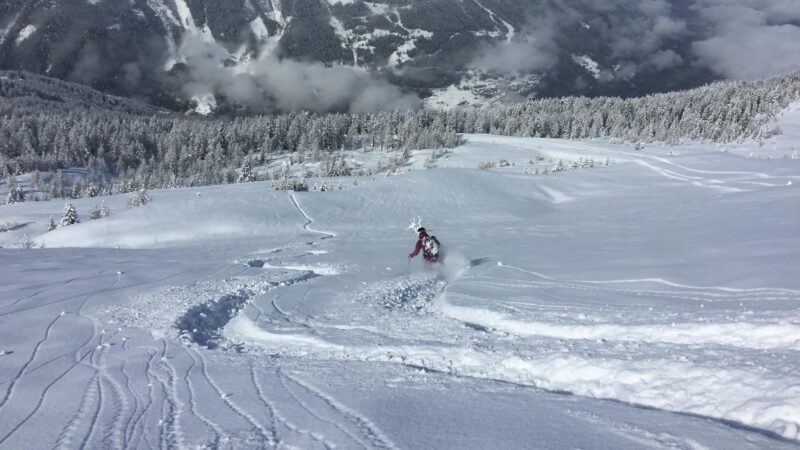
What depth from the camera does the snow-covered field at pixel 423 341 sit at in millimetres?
4551

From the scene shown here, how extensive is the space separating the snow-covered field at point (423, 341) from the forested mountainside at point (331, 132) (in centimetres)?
4462

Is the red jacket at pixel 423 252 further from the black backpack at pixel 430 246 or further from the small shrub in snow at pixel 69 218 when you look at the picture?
the small shrub in snow at pixel 69 218

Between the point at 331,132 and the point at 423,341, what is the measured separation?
71904mm

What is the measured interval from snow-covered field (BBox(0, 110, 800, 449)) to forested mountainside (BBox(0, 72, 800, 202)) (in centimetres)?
4462

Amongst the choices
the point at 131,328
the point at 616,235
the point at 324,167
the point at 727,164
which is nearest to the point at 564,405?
the point at 131,328

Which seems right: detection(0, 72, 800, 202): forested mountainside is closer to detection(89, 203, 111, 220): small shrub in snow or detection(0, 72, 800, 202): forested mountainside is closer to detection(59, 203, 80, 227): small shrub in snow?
detection(89, 203, 111, 220): small shrub in snow

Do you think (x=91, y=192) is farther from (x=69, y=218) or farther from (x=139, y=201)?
(x=69, y=218)

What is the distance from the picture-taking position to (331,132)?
7688 centimetres

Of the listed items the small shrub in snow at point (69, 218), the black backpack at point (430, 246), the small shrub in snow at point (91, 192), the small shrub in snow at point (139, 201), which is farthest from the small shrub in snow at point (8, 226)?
the small shrub in snow at point (91, 192)

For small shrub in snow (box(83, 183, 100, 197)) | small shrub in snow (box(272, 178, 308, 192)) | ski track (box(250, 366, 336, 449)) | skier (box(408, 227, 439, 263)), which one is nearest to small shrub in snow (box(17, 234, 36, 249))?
small shrub in snow (box(272, 178, 308, 192))

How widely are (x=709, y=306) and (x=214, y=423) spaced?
7065mm

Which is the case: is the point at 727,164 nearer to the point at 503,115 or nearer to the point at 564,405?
the point at 564,405

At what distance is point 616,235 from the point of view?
16297mm

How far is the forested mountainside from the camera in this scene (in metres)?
63.2
